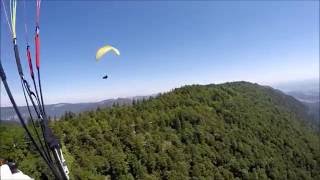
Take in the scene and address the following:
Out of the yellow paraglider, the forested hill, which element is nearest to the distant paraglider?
the yellow paraglider

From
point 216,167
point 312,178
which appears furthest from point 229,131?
point 312,178

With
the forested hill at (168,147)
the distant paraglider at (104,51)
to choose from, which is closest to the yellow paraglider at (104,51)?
the distant paraglider at (104,51)

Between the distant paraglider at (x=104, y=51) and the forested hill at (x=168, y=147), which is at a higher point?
the distant paraglider at (x=104, y=51)

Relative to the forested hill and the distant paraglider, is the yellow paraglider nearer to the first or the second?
the distant paraglider

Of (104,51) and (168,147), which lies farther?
(168,147)

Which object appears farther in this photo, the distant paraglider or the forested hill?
the forested hill

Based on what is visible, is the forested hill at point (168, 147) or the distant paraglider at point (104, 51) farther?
the forested hill at point (168, 147)

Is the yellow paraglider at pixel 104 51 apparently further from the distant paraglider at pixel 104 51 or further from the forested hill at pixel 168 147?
the forested hill at pixel 168 147

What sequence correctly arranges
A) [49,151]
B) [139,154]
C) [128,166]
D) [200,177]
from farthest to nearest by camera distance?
1. [200,177]
2. [139,154]
3. [128,166]
4. [49,151]

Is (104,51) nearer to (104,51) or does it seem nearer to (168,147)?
(104,51)

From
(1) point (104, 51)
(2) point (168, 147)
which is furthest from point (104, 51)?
(2) point (168, 147)

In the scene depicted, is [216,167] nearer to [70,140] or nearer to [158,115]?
[158,115]
